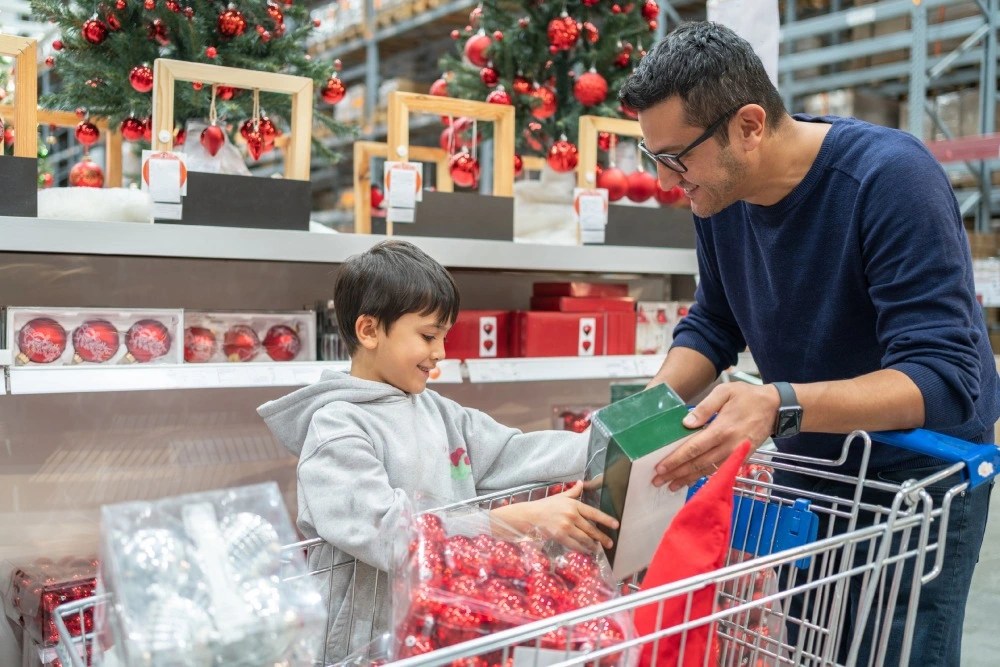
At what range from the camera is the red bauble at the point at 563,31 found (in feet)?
10.5

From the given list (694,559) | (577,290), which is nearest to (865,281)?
(694,559)

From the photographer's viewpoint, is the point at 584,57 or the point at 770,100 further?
the point at 584,57

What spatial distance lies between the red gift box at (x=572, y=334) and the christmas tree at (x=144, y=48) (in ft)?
3.35

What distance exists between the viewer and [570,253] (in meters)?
2.36

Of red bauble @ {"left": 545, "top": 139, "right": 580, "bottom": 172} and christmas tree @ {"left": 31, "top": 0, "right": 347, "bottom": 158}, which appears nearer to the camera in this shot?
christmas tree @ {"left": 31, "top": 0, "right": 347, "bottom": 158}

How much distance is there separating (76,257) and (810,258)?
5.56 ft

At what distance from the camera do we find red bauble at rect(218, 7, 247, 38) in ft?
9.00

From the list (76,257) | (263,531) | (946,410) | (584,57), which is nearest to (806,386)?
(946,410)

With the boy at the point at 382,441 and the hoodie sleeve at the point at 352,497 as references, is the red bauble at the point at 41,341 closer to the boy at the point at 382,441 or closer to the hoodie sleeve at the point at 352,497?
the boy at the point at 382,441

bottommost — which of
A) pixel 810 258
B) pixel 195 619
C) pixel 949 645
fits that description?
pixel 949 645

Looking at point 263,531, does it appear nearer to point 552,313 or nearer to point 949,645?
point 949,645

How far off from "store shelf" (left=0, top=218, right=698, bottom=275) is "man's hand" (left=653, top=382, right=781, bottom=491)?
1.12 m

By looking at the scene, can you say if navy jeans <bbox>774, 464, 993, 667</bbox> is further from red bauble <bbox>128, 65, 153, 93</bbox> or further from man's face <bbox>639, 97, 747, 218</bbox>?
red bauble <bbox>128, 65, 153, 93</bbox>

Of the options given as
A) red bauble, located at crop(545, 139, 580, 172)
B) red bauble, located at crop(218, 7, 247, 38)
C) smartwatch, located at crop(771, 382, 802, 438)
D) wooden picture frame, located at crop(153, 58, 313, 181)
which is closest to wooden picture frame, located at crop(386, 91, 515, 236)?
wooden picture frame, located at crop(153, 58, 313, 181)
